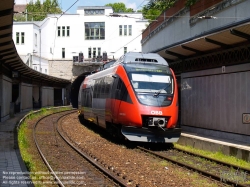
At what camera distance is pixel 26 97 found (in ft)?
115

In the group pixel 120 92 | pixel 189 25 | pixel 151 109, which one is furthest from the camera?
pixel 189 25

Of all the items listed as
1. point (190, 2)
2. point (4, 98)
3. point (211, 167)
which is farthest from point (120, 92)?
point (4, 98)

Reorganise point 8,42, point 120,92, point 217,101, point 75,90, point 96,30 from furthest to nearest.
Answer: point 96,30 → point 75,90 → point 8,42 → point 217,101 → point 120,92

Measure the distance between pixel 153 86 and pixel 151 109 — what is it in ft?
3.33

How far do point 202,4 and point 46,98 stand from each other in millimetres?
31412

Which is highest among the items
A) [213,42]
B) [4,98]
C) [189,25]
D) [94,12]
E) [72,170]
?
[94,12]

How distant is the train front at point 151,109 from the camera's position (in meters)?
12.7

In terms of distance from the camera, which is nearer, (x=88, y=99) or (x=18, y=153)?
(x=18, y=153)

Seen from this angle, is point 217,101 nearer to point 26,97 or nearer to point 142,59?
point 142,59

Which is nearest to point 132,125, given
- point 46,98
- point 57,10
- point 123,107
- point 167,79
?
point 123,107

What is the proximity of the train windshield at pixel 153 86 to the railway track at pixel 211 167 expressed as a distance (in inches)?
69.8

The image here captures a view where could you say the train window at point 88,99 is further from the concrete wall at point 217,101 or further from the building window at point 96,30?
the building window at point 96,30

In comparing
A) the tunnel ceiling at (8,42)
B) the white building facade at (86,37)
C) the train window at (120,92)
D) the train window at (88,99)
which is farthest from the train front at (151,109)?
the white building facade at (86,37)

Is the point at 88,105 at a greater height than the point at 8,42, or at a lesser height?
lesser
